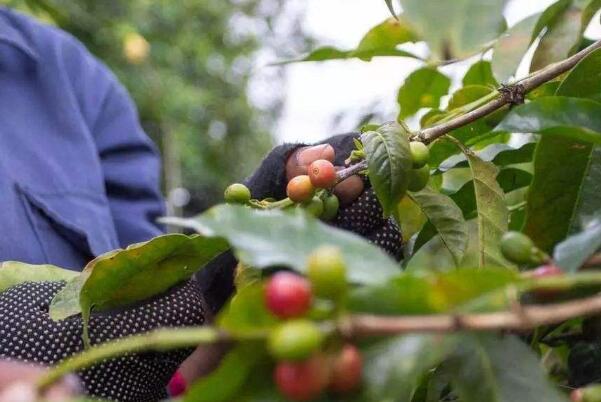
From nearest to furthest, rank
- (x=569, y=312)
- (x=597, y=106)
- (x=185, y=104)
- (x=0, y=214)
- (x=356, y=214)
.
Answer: (x=569, y=312) < (x=597, y=106) < (x=356, y=214) < (x=0, y=214) < (x=185, y=104)

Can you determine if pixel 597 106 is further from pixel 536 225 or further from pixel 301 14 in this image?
pixel 301 14

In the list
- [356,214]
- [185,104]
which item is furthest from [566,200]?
[185,104]

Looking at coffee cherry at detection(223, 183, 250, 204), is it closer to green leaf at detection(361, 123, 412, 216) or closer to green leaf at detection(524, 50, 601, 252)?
green leaf at detection(361, 123, 412, 216)

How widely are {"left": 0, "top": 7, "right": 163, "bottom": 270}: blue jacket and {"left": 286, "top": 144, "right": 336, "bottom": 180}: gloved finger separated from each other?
1.71 ft

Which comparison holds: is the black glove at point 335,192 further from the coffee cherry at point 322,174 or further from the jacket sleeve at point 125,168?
the jacket sleeve at point 125,168

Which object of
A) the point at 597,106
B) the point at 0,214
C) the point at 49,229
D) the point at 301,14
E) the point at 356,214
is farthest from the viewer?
the point at 301,14

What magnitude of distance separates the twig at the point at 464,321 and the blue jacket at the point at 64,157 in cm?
86

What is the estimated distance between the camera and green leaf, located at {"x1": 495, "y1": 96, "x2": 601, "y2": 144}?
46 centimetres

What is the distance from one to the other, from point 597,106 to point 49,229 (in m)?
0.94

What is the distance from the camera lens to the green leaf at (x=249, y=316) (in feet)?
1.04

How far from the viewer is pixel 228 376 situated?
1.05 feet

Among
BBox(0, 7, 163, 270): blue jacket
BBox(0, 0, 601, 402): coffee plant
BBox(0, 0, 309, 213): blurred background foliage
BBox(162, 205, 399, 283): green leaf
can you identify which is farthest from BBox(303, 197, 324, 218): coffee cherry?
BBox(0, 0, 309, 213): blurred background foliage

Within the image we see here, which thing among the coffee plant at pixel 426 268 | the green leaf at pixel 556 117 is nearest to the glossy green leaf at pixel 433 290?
the coffee plant at pixel 426 268

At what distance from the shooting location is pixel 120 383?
0.65 metres
